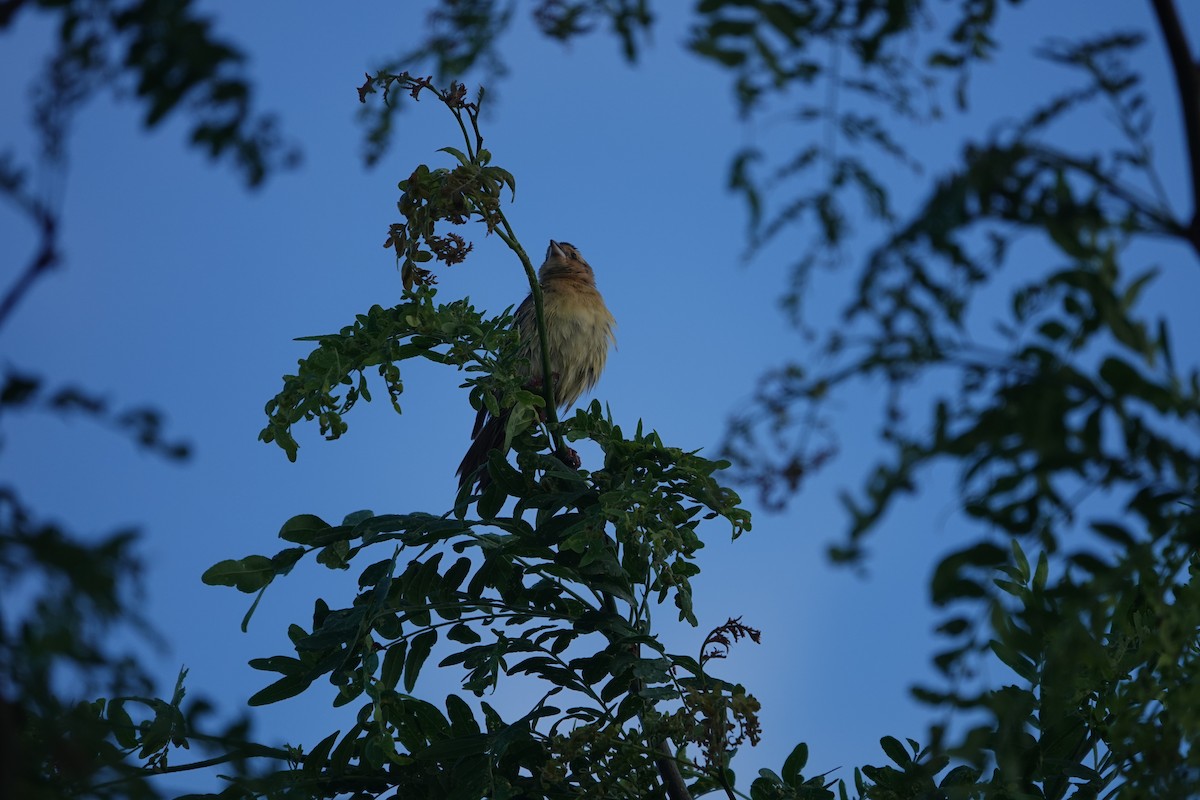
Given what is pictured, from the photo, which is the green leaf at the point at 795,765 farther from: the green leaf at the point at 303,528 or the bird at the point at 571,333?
the bird at the point at 571,333

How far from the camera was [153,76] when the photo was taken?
1.52 meters

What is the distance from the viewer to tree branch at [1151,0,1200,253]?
5.19 feet

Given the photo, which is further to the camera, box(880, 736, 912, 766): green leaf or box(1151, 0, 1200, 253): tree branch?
Answer: box(880, 736, 912, 766): green leaf

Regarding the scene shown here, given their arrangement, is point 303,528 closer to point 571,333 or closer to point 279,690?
point 279,690

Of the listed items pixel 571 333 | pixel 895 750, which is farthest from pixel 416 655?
pixel 571 333

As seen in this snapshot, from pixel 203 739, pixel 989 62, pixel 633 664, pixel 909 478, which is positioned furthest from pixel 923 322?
pixel 633 664

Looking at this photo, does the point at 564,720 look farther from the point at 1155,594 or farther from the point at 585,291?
the point at 585,291

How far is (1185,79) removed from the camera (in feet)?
5.20

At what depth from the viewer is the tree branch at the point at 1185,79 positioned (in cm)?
158

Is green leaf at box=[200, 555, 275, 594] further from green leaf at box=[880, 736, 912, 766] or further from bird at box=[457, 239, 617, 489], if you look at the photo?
bird at box=[457, 239, 617, 489]

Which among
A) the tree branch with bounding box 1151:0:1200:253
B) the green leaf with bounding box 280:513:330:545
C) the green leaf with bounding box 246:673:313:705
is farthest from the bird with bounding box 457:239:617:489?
the tree branch with bounding box 1151:0:1200:253

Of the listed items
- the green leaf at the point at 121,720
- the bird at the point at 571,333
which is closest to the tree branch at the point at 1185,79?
the green leaf at the point at 121,720

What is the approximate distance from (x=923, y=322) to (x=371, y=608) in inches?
92.1

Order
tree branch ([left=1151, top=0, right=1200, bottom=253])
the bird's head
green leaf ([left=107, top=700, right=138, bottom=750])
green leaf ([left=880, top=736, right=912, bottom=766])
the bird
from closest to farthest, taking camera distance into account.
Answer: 1. tree branch ([left=1151, top=0, right=1200, bottom=253])
2. green leaf ([left=107, top=700, right=138, bottom=750])
3. green leaf ([left=880, top=736, right=912, bottom=766])
4. the bird
5. the bird's head
